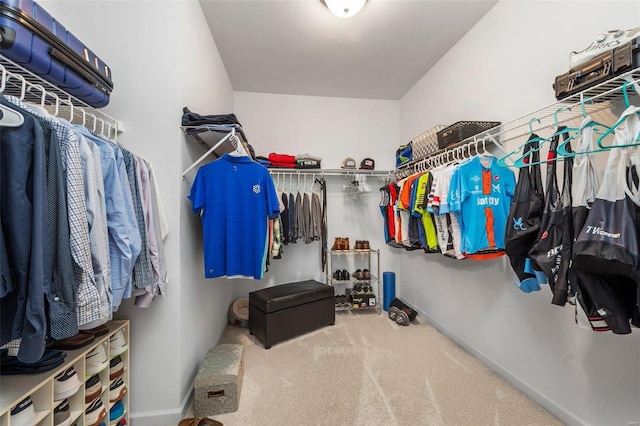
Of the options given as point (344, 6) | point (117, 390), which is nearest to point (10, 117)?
point (117, 390)

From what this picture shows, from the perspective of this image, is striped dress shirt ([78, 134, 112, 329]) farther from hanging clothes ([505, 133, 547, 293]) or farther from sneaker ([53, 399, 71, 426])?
hanging clothes ([505, 133, 547, 293])

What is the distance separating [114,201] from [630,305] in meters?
2.07

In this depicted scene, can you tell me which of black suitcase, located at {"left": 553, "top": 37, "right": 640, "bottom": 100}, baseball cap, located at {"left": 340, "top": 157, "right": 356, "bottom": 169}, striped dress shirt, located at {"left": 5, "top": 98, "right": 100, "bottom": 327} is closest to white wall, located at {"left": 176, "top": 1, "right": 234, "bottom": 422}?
striped dress shirt, located at {"left": 5, "top": 98, "right": 100, "bottom": 327}

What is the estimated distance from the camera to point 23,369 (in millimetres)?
936

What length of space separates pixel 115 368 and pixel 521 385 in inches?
102

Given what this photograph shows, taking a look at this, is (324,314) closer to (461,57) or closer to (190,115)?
(190,115)

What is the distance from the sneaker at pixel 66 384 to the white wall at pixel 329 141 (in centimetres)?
229

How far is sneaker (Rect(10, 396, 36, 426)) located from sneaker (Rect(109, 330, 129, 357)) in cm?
48

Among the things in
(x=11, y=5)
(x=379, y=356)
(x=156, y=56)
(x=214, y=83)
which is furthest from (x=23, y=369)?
(x=214, y=83)

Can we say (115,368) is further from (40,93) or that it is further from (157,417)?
(40,93)

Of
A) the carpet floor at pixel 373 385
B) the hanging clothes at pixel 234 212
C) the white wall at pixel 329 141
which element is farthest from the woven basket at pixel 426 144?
the carpet floor at pixel 373 385

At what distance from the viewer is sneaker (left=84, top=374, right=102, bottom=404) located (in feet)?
3.81

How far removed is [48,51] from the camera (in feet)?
3.13

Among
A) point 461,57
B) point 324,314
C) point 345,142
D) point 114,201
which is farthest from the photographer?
point 345,142
